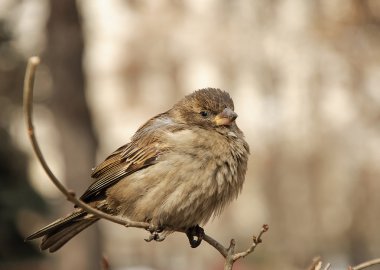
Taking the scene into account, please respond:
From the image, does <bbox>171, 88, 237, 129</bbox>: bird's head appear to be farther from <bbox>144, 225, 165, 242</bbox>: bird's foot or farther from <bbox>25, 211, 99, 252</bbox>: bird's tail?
<bbox>25, 211, 99, 252</bbox>: bird's tail

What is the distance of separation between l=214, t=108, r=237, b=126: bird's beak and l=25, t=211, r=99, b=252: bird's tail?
0.94 meters

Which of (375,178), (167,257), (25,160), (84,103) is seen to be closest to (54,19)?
(84,103)

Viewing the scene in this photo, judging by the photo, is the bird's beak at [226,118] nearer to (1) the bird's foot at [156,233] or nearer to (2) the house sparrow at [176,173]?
(2) the house sparrow at [176,173]

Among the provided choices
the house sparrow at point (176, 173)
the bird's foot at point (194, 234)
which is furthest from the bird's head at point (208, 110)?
the bird's foot at point (194, 234)

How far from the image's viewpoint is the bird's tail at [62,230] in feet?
13.6

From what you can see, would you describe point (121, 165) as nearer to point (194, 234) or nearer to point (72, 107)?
point (194, 234)

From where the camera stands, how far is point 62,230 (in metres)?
4.27

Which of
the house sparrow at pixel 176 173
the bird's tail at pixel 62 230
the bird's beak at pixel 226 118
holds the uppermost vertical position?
the bird's beak at pixel 226 118

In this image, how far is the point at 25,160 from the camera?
31.0 feet

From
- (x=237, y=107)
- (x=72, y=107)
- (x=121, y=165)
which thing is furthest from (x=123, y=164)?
(x=237, y=107)

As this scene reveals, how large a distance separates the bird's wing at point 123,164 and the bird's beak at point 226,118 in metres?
0.37

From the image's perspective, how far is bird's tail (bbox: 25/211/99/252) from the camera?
13.6ft

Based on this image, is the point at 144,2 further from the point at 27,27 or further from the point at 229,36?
the point at 27,27

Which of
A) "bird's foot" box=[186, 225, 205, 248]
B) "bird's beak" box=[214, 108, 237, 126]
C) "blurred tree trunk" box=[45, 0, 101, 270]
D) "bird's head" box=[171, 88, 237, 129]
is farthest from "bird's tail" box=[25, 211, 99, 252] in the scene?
"blurred tree trunk" box=[45, 0, 101, 270]
